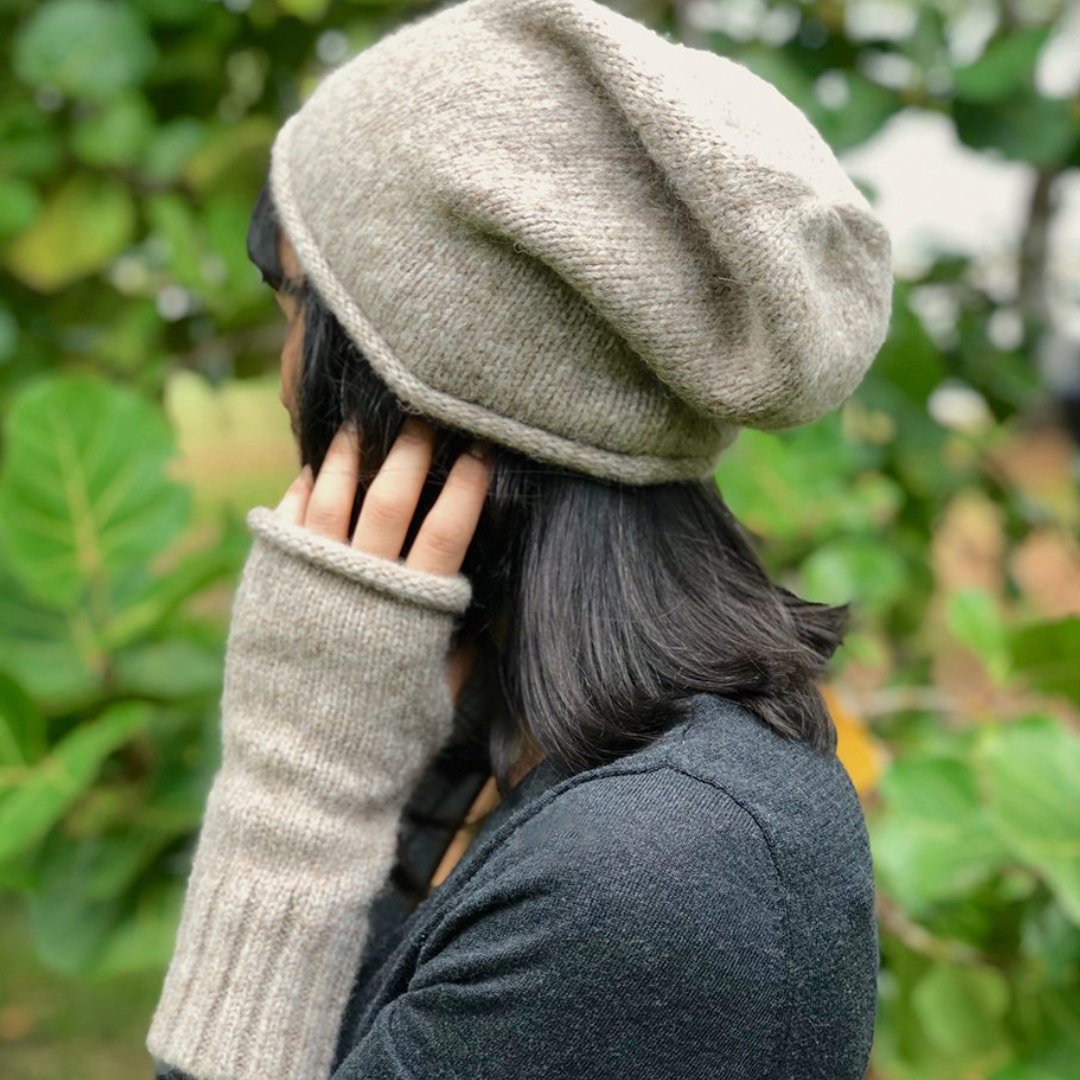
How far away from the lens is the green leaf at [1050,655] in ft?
5.96

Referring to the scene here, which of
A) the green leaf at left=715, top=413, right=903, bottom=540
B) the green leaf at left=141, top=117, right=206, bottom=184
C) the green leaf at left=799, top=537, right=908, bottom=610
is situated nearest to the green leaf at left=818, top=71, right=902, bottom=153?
the green leaf at left=715, top=413, right=903, bottom=540

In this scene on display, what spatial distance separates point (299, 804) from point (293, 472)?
1.40 meters

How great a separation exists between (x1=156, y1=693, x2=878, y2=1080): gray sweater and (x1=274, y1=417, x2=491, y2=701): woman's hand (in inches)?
10.5

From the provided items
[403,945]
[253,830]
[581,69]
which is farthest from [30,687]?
[581,69]

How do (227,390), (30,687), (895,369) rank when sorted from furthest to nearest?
1. (227,390)
2. (895,369)
3. (30,687)

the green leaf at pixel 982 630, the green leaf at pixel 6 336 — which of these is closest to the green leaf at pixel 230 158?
the green leaf at pixel 6 336

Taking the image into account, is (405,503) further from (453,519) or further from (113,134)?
(113,134)

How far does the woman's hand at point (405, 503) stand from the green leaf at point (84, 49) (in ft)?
3.80

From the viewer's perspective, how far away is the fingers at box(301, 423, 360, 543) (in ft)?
3.96

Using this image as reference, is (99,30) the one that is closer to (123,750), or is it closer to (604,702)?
(123,750)

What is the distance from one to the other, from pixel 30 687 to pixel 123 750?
0.21 metres

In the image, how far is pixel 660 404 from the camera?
44.6 inches

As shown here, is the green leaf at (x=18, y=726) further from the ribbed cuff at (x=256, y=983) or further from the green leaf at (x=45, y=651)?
the ribbed cuff at (x=256, y=983)

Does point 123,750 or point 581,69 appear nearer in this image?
point 581,69
